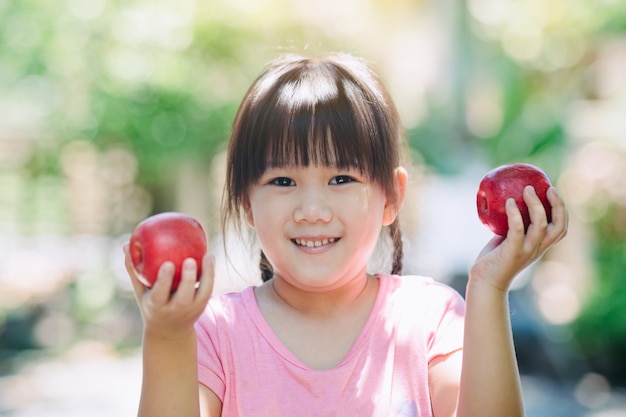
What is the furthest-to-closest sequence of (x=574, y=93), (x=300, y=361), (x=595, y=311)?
(x=574, y=93) → (x=595, y=311) → (x=300, y=361)

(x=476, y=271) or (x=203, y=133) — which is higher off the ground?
(x=203, y=133)

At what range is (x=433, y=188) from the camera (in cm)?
773

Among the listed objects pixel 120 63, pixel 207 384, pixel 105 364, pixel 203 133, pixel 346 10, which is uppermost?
pixel 346 10

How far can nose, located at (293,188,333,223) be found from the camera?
5.70 ft

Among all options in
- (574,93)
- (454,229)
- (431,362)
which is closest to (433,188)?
(454,229)

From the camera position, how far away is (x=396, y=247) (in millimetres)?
2223

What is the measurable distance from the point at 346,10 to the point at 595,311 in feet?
11.3

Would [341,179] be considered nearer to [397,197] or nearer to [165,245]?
[397,197]

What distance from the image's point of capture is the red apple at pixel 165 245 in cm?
149

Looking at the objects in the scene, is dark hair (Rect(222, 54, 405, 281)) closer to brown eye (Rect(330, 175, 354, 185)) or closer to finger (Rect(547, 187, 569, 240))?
brown eye (Rect(330, 175, 354, 185))

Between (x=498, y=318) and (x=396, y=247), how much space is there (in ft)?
2.06

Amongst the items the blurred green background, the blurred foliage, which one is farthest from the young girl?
the blurred foliage

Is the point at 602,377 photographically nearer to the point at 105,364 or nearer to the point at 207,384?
the point at 105,364

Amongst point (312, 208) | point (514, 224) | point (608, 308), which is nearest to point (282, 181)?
point (312, 208)
